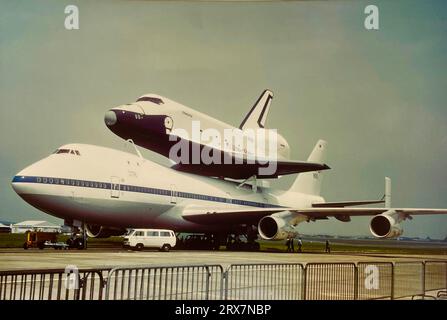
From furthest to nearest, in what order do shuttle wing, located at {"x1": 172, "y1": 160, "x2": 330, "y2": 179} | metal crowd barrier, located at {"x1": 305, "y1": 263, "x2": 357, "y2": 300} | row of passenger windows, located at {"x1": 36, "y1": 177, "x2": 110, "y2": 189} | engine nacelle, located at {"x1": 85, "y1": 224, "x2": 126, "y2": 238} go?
engine nacelle, located at {"x1": 85, "y1": 224, "x2": 126, "y2": 238} < shuttle wing, located at {"x1": 172, "y1": 160, "x2": 330, "y2": 179} < row of passenger windows, located at {"x1": 36, "y1": 177, "x2": 110, "y2": 189} < metal crowd barrier, located at {"x1": 305, "y1": 263, "x2": 357, "y2": 300}

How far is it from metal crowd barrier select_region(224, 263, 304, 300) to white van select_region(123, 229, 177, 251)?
423 inches

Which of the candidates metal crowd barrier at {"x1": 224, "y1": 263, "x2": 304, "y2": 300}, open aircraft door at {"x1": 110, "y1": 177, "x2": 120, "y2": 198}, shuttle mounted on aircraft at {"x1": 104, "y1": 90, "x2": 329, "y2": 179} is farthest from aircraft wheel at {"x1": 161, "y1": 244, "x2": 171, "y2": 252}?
metal crowd barrier at {"x1": 224, "y1": 263, "x2": 304, "y2": 300}

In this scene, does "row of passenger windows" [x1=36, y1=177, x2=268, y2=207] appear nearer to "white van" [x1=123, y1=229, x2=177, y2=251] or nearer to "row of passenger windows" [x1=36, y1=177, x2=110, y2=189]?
"row of passenger windows" [x1=36, y1=177, x2=110, y2=189]

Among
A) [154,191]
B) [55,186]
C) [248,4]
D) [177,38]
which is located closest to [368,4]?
[248,4]

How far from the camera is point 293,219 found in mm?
21438

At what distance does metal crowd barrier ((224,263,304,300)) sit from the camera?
744 cm

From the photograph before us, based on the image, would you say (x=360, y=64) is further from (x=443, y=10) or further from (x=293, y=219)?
(x=293, y=219)

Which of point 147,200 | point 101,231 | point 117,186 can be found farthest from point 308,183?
point 117,186

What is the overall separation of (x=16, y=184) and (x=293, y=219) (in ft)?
35.3

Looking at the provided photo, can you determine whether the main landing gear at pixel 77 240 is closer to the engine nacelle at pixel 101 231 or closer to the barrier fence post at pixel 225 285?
the engine nacelle at pixel 101 231

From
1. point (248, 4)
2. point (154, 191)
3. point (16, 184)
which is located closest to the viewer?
point (248, 4)

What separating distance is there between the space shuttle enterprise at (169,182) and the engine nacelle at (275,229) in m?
0.04
